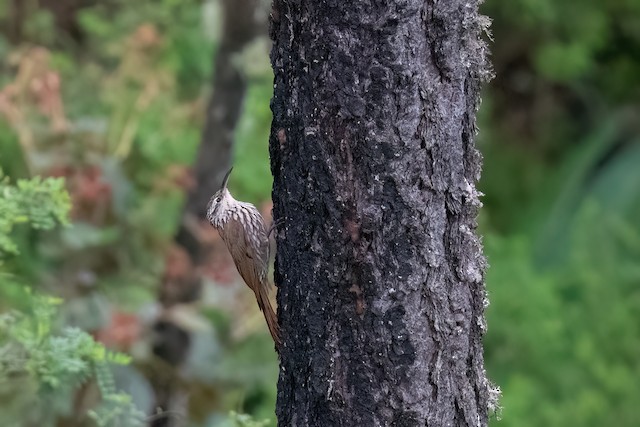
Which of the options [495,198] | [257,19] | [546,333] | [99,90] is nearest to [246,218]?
[257,19]

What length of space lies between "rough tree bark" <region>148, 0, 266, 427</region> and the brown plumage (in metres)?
1.20

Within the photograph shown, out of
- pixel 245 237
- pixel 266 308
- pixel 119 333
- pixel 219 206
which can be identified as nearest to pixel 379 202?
pixel 266 308

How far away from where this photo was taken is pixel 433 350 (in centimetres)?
219

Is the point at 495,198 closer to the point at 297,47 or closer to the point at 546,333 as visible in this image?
the point at 546,333

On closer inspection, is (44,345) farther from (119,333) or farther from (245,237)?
(119,333)

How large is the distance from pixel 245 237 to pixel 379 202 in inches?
63.5

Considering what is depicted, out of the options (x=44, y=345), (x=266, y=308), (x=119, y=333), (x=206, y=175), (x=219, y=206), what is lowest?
(x=44, y=345)

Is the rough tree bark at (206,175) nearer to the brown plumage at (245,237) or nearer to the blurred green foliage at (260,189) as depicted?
the blurred green foliage at (260,189)

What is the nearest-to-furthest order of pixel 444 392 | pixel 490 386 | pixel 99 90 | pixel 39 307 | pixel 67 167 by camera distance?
pixel 444 392 → pixel 490 386 → pixel 39 307 → pixel 67 167 → pixel 99 90

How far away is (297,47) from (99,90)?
18.9ft

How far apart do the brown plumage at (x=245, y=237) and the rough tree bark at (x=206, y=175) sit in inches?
47.1

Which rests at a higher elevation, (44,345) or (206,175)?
(206,175)

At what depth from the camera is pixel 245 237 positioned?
12.0 ft

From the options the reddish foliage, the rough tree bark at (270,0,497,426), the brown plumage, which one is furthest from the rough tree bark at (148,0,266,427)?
the rough tree bark at (270,0,497,426)
